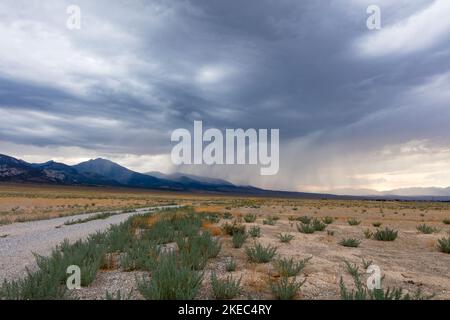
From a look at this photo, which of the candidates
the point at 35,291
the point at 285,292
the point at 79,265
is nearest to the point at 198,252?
the point at 79,265

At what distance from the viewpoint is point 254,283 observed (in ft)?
19.8

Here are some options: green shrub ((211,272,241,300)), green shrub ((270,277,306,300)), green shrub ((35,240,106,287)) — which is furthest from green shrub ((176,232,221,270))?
green shrub ((270,277,306,300))

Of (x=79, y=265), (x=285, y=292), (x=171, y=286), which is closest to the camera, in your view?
(x=285, y=292)

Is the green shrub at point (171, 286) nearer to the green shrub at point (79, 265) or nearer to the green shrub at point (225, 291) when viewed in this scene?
the green shrub at point (225, 291)

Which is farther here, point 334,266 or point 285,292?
point 334,266

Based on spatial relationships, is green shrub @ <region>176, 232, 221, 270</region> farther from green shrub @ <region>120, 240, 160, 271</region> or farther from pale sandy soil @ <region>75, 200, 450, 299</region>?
green shrub @ <region>120, 240, 160, 271</region>

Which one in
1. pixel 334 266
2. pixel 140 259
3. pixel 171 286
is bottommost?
pixel 334 266

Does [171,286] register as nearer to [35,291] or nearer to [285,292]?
[285,292]

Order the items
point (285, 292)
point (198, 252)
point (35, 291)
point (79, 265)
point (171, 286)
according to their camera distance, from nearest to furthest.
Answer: point (285, 292) → point (171, 286) → point (35, 291) → point (79, 265) → point (198, 252)

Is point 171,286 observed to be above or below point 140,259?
above
